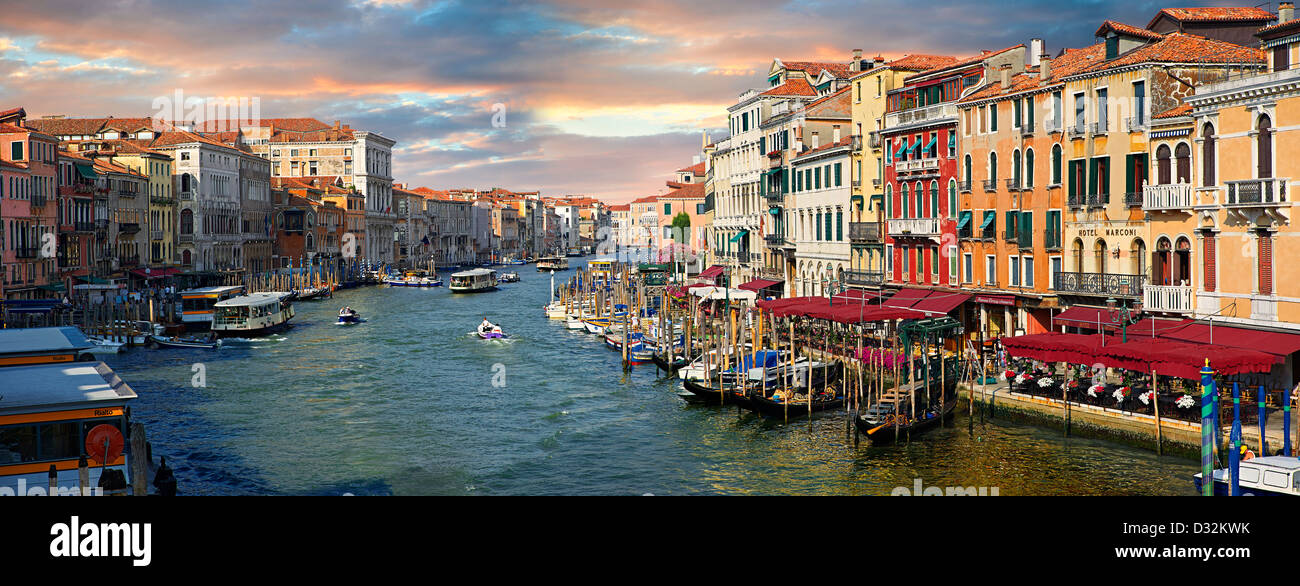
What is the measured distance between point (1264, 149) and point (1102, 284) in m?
4.90

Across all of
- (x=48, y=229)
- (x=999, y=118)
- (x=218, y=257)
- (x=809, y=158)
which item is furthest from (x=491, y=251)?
(x=999, y=118)

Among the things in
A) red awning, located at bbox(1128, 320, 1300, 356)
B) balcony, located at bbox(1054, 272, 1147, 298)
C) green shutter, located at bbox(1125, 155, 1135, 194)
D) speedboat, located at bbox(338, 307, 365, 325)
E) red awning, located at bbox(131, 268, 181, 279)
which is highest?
green shutter, located at bbox(1125, 155, 1135, 194)

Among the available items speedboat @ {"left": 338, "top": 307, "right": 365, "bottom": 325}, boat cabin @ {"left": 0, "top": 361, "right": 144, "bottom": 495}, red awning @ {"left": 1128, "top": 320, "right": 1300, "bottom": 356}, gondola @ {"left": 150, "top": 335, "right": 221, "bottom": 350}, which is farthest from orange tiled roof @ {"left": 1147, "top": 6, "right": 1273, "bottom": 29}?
speedboat @ {"left": 338, "top": 307, "right": 365, "bottom": 325}

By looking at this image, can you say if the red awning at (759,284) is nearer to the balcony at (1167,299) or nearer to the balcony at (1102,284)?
the balcony at (1102,284)

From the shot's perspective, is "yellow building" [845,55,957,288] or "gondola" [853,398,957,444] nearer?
"gondola" [853,398,957,444]

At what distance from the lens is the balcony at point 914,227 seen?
29.5m

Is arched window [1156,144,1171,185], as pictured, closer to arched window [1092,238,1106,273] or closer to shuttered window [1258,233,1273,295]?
arched window [1092,238,1106,273]

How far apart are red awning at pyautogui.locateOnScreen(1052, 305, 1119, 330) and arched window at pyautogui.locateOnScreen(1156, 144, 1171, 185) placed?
9.53ft

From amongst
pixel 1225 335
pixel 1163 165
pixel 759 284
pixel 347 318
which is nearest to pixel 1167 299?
pixel 1225 335

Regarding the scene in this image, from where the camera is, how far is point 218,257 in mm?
71438

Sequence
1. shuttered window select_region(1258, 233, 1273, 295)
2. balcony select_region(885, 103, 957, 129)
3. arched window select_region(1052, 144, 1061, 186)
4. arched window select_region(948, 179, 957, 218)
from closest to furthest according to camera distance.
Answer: shuttered window select_region(1258, 233, 1273, 295) → arched window select_region(1052, 144, 1061, 186) → arched window select_region(948, 179, 957, 218) → balcony select_region(885, 103, 957, 129)

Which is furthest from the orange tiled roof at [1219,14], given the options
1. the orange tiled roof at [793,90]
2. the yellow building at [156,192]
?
the yellow building at [156,192]

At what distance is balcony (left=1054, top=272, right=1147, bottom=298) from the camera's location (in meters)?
22.0
